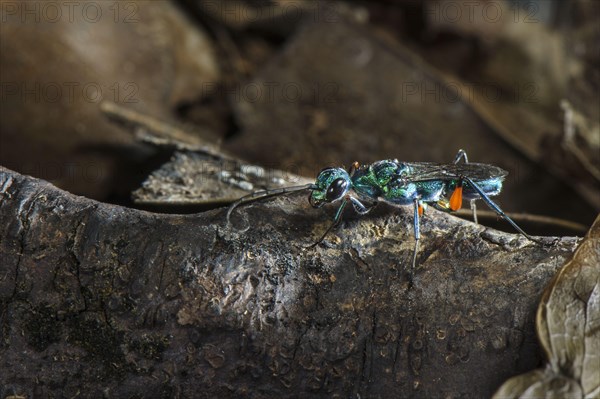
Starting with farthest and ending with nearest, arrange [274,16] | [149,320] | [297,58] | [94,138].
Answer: [274,16] < [297,58] < [94,138] < [149,320]

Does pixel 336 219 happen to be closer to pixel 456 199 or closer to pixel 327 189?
pixel 327 189

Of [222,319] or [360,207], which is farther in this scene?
[360,207]

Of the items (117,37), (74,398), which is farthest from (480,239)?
(117,37)

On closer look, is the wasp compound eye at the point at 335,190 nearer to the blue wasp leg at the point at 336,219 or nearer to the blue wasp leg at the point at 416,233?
the blue wasp leg at the point at 336,219

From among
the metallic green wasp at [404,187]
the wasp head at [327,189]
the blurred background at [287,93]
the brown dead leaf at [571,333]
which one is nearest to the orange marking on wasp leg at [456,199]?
the metallic green wasp at [404,187]

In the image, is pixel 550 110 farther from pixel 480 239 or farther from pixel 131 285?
pixel 131 285

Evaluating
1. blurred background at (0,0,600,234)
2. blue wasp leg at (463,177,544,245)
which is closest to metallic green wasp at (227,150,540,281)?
blue wasp leg at (463,177,544,245)

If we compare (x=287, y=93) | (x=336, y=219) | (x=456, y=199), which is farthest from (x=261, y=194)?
(x=287, y=93)

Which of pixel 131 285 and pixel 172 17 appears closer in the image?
pixel 131 285

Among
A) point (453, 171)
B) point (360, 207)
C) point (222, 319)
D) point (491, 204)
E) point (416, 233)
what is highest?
point (453, 171)
